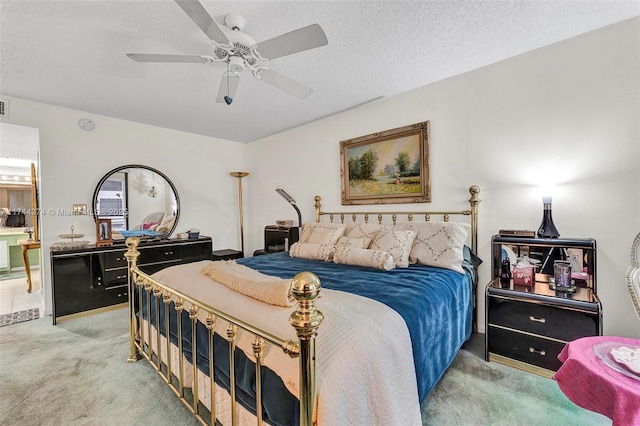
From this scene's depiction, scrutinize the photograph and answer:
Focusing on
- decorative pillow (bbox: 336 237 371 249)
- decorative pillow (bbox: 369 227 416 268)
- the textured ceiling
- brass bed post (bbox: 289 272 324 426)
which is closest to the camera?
brass bed post (bbox: 289 272 324 426)

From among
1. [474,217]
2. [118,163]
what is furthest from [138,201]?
[474,217]

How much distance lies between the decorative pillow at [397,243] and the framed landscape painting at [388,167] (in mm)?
632

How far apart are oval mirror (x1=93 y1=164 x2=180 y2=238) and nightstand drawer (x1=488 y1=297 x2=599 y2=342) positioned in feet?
13.9

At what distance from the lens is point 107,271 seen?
3.34 m

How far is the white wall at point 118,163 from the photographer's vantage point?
324cm

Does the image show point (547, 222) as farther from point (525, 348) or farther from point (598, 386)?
point (598, 386)

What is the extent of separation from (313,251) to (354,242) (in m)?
0.43

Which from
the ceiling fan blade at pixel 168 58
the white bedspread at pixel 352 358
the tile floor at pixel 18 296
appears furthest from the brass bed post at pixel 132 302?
the tile floor at pixel 18 296

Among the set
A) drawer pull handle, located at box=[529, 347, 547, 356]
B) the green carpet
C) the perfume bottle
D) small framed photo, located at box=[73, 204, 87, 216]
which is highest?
small framed photo, located at box=[73, 204, 87, 216]

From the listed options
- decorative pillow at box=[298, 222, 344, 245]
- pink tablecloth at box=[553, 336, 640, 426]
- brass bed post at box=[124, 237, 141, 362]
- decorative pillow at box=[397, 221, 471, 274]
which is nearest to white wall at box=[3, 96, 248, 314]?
brass bed post at box=[124, 237, 141, 362]

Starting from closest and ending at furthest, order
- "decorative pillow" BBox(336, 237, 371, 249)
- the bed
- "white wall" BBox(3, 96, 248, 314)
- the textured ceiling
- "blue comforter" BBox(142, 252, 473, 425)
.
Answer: the bed → "blue comforter" BBox(142, 252, 473, 425) → the textured ceiling → "decorative pillow" BBox(336, 237, 371, 249) → "white wall" BBox(3, 96, 248, 314)

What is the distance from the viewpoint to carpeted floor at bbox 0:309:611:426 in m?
1.57

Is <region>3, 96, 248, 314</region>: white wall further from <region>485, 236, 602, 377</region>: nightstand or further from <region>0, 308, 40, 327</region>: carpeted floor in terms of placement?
<region>485, 236, 602, 377</region>: nightstand

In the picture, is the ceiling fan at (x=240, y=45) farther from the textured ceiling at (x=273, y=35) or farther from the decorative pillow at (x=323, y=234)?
the decorative pillow at (x=323, y=234)
